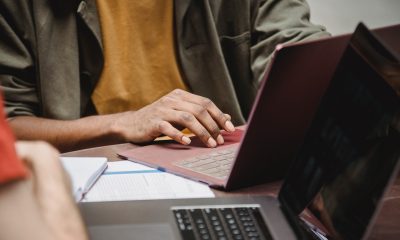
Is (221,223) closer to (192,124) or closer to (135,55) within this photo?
(192,124)

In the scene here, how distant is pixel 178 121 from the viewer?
112cm

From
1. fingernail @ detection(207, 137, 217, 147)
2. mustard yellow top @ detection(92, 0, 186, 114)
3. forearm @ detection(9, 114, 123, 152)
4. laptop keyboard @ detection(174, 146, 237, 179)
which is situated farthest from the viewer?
mustard yellow top @ detection(92, 0, 186, 114)

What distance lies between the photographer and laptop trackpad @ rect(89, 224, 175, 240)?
68 centimetres

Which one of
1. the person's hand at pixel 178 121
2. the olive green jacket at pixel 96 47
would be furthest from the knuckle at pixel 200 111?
the olive green jacket at pixel 96 47

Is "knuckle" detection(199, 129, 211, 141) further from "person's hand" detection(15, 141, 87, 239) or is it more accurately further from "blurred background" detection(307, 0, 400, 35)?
"blurred background" detection(307, 0, 400, 35)

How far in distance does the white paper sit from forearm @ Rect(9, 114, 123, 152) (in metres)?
0.28

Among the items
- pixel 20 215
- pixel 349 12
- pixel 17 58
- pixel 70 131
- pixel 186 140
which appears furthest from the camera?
pixel 349 12

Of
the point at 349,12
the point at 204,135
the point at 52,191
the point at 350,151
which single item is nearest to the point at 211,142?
the point at 204,135

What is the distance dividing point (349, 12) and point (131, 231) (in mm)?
1971

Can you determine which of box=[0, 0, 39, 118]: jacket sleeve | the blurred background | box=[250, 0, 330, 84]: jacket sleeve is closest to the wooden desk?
box=[0, 0, 39, 118]: jacket sleeve

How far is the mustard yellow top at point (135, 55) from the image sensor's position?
151cm

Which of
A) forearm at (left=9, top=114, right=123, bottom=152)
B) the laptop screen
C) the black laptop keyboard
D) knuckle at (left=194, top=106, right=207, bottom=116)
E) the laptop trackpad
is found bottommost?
forearm at (left=9, top=114, right=123, bottom=152)

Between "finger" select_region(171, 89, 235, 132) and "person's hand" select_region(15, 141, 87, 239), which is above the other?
"person's hand" select_region(15, 141, 87, 239)

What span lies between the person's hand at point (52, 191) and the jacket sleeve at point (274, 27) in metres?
1.20
